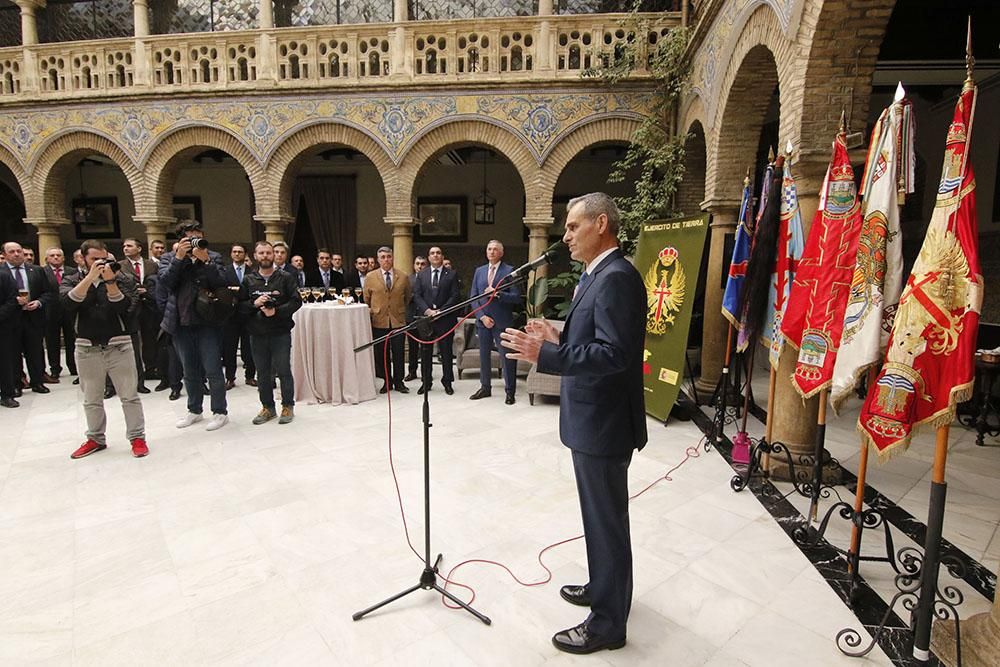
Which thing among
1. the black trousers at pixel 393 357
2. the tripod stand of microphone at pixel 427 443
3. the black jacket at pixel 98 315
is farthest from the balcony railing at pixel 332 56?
the tripod stand of microphone at pixel 427 443

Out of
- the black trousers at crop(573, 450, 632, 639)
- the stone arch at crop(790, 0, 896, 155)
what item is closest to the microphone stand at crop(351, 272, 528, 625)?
the black trousers at crop(573, 450, 632, 639)

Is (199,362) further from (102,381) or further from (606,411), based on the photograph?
(606,411)

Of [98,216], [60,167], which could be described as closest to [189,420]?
[60,167]

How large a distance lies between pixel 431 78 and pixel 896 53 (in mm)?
6255

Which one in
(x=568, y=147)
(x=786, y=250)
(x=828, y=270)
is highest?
(x=568, y=147)

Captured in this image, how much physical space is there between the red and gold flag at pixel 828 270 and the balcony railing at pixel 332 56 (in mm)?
5902

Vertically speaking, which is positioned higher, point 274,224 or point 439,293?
point 274,224

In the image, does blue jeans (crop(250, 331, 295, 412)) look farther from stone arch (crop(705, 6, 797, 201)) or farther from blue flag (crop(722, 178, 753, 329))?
stone arch (crop(705, 6, 797, 201))

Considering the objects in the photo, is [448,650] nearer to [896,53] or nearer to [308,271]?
[896,53]

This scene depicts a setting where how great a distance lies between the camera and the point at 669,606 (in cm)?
244

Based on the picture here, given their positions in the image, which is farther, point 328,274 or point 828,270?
point 328,274

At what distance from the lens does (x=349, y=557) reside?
2824mm

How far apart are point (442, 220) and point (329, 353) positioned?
7180 millimetres

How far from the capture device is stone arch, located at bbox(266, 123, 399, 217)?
872 centimetres
